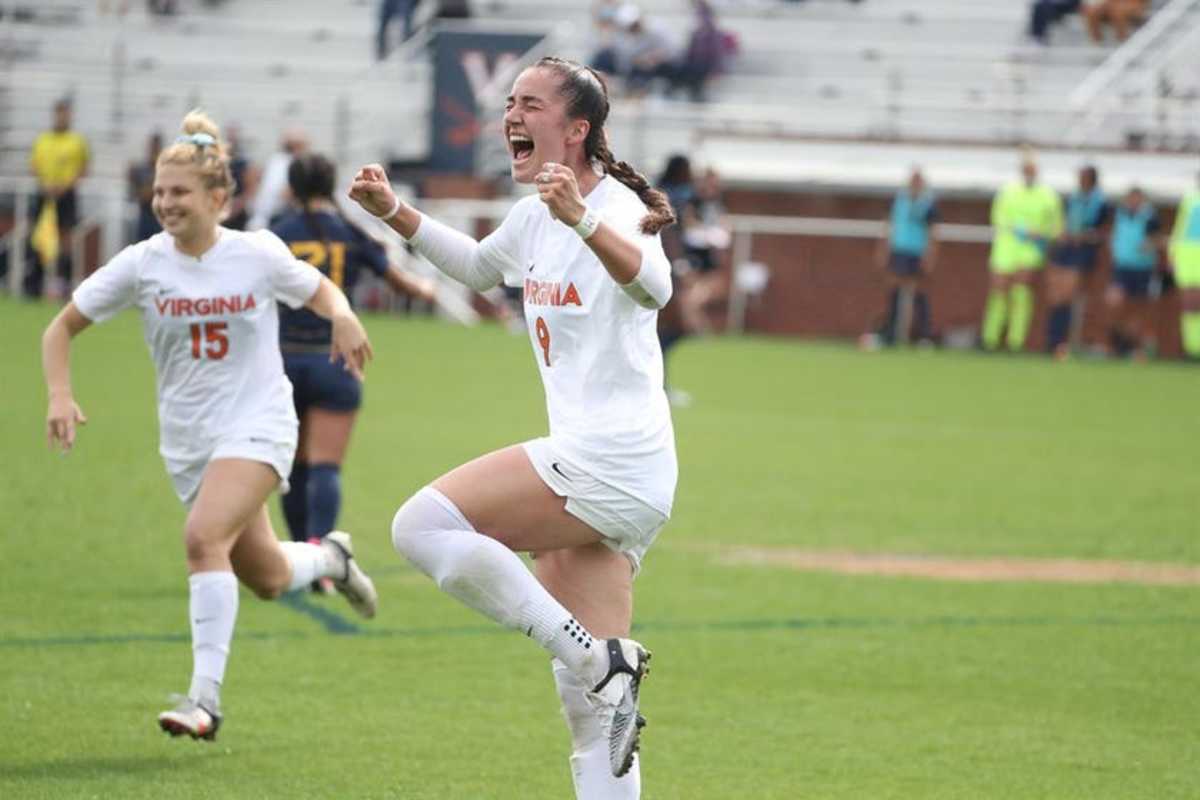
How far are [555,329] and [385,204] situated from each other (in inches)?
25.0

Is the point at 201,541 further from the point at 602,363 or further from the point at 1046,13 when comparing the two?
the point at 1046,13

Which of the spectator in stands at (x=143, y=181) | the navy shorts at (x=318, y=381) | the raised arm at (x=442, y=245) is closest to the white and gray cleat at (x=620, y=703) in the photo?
the raised arm at (x=442, y=245)

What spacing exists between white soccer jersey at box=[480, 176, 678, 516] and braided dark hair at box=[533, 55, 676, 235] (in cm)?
5

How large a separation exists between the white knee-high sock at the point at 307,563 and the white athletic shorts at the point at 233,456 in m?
0.54

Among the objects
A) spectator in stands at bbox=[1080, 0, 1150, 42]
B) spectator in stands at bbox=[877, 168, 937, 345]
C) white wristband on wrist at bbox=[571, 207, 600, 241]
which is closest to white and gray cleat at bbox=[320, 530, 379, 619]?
white wristband on wrist at bbox=[571, 207, 600, 241]

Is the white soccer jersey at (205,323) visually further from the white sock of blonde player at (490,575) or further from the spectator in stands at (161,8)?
the spectator in stands at (161,8)

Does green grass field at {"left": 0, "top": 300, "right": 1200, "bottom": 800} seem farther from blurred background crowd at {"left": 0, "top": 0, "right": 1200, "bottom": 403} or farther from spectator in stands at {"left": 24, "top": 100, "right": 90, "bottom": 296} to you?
spectator in stands at {"left": 24, "top": 100, "right": 90, "bottom": 296}

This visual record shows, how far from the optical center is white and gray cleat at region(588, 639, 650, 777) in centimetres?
561

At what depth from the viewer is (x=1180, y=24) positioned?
33.2 metres

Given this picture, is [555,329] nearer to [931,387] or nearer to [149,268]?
[149,268]

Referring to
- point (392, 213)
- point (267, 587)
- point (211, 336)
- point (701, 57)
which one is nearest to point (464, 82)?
point (701, 57)

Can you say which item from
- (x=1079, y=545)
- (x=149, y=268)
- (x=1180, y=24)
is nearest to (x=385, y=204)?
(x=149, y=268)

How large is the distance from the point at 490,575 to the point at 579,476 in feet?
1.10

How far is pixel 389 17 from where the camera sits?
114 feet
